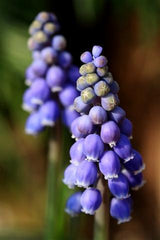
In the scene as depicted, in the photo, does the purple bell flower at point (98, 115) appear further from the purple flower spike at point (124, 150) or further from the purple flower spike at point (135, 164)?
the purple flower spike at point (135, 164)

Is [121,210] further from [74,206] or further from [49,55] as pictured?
[49,55]

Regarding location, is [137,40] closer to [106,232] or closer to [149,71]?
[149,71]

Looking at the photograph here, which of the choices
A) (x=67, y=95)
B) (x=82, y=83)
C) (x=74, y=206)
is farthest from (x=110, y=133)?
(x=67, y=95)

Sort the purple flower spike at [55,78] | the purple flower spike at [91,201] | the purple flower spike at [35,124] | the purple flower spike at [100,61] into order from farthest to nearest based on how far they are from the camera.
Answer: the purple flower spike at [35,124]
the purple flower spike at [55,78]
the purple flower spike at [91,201]
the purple flower spike at [100,61]

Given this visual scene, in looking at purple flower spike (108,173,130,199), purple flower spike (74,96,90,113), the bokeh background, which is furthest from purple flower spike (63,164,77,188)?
the bokeh background

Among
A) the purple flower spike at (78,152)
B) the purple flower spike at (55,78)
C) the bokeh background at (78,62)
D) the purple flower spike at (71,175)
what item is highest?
the bokeh background at (78,62)

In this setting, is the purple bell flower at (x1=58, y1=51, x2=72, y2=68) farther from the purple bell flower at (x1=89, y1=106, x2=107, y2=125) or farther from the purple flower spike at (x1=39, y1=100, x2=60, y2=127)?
the purple bell flower at (x1=89, y1=106, x2=107, y2=125)

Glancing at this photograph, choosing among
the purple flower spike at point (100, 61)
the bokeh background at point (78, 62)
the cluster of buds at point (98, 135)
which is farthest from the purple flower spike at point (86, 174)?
the bokeh background at point (78, 62)
